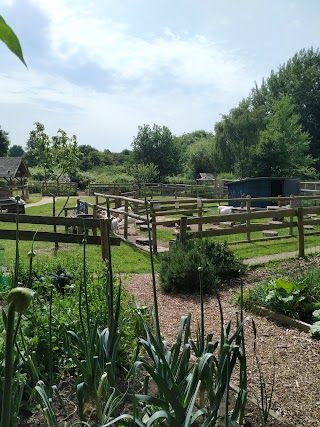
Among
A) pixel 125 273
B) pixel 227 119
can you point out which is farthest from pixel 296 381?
pixel 227 119

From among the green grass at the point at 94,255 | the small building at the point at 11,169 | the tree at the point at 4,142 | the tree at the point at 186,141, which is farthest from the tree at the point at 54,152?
the tree at the point at 4,142

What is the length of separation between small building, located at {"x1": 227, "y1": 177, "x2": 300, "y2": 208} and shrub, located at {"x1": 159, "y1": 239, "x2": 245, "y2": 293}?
17180mm

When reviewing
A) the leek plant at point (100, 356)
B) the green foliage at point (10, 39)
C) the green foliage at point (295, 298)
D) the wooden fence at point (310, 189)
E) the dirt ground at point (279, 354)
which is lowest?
the dirt ground at point (279, 354)

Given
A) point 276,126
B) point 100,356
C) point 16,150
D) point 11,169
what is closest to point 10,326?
point 100,356

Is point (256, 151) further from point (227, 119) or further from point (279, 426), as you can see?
point (279, 426)

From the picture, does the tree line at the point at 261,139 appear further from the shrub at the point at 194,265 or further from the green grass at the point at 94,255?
the shrub at the point at 194,265

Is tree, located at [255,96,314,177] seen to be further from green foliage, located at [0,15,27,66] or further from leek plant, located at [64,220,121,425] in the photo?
green foliage, located at [0,15,27,66]

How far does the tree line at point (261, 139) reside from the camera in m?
32.4

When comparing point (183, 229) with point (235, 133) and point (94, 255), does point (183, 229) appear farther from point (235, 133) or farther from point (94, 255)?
point (235, 133)

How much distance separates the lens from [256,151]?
1258 inches

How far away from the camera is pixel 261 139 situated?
107ft

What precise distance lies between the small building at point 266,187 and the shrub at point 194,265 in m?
17.2

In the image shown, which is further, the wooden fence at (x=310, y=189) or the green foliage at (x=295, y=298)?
the wooden fence at (x=310, y=189)

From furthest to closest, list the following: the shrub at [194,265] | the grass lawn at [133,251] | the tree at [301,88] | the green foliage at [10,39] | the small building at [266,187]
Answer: the tree at [301,88]
the small building at [266,187]
the grass lawn at [133,251]
the shrub at [194,265]
the green foliage at [10,39]
